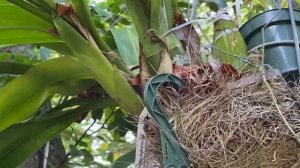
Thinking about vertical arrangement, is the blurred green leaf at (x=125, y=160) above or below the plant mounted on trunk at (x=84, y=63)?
below

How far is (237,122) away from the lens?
0.69 metres

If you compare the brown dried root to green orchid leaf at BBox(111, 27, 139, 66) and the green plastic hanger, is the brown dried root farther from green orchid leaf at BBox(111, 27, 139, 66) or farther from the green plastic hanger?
green orchid leaf at BBox(111, 27, 139, 66)

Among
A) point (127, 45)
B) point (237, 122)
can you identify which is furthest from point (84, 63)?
point (237, 122)

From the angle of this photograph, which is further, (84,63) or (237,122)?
(84,63)

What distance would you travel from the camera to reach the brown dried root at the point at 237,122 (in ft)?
2.19

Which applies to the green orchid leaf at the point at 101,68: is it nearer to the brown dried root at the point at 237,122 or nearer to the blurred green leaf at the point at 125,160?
the brown dried root at the point at 237,122

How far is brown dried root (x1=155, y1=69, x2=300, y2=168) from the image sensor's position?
0.67 metres

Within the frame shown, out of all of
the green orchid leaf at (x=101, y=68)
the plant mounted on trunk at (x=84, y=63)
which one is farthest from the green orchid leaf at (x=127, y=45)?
the green orchid leaf at (x=101, y=68)

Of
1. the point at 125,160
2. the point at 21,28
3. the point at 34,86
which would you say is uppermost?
the point at 21,28

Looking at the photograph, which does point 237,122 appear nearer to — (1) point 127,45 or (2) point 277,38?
(2) point 277,38

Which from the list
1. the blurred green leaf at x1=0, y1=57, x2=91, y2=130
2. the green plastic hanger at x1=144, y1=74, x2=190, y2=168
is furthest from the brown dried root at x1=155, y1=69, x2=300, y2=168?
the blurred green leaf at x1=0, y1=57, x2=91, y2=130

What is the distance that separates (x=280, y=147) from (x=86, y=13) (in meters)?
0.40

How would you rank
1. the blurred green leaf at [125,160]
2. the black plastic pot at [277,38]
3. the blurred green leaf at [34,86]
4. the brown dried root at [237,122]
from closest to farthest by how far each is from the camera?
the brown dried root at [237,122]
the black plastic pot at [277,38]
the blurred green leaf at [34,86]
the blurred green leaf at [125,160]

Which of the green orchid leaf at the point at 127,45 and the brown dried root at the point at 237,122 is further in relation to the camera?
the green orchid leaf at the point at 127,45
